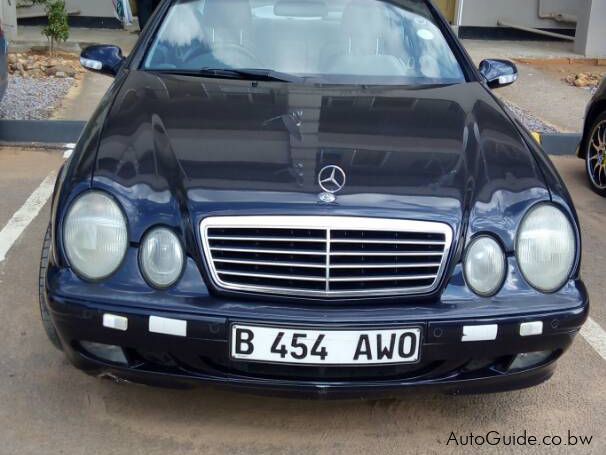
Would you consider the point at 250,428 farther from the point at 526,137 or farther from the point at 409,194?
the point at 526,137

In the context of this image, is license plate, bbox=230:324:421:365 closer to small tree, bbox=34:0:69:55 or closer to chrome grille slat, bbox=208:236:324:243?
chrome grille slat, bbox=208:236:324:243

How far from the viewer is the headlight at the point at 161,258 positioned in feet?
8.55

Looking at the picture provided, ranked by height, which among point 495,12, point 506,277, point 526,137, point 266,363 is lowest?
point 495,12

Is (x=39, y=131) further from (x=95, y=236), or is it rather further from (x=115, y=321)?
(x=115, y=321)

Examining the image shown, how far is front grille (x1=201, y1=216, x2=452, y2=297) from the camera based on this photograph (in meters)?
2.60

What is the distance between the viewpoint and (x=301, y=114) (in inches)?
126

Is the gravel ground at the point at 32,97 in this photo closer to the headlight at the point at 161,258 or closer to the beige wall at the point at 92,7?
the beige wall at the point at 92,7

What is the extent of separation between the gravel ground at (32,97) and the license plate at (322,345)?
516 centimetres

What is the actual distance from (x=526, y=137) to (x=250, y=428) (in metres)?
1.50

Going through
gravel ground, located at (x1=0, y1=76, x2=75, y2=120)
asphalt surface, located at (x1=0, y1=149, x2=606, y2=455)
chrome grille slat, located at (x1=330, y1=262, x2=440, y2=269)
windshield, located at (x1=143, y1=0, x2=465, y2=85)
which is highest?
windshield, located at (x1=143, y1=0, x2=465, y2=85)

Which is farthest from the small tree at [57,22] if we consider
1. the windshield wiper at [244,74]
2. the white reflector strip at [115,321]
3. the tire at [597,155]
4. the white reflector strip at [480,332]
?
the white reflector strip at [480,332]

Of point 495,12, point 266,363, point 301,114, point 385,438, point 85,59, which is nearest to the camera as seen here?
point 266,363

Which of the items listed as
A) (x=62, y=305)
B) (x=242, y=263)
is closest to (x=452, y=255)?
(x=242, y=263)

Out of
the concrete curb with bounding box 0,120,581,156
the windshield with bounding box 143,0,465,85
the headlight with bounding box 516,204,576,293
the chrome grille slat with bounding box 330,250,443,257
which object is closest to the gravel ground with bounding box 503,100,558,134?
the concrete curb with bounding box 0,120,581,156
